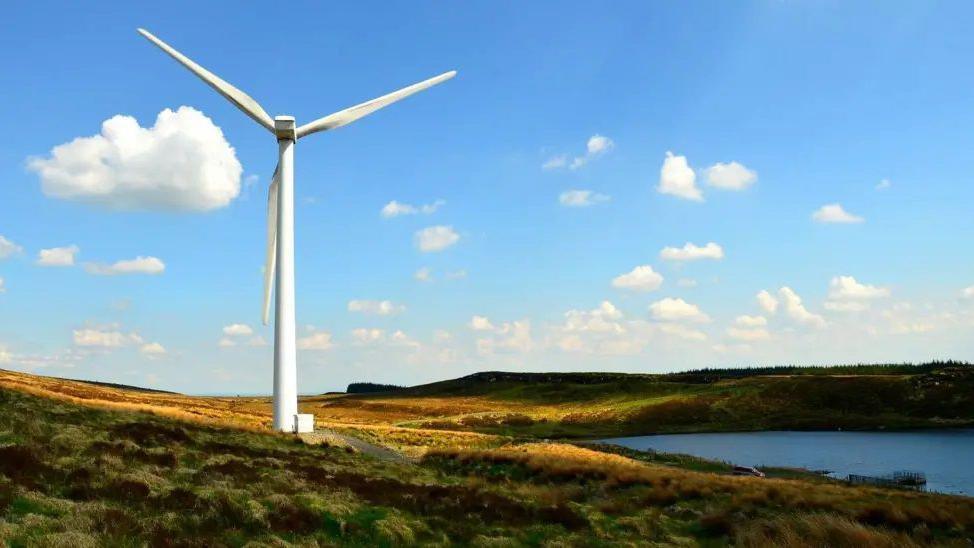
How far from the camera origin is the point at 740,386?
17312cm

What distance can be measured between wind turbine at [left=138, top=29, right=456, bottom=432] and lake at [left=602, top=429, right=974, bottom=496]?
164 feet

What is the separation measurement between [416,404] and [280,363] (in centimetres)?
14704

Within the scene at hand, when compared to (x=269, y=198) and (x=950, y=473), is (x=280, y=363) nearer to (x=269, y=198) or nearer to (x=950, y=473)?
(x=269, y=198)

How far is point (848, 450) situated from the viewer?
282ft

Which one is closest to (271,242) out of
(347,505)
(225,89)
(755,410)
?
(225,89)

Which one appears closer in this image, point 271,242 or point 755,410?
point 271,242

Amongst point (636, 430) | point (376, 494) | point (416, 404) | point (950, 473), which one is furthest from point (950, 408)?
point (376, 494)

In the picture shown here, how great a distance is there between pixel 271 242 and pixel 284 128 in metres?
9.43

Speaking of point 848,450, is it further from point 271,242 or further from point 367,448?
point 271,242

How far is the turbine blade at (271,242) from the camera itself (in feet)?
174

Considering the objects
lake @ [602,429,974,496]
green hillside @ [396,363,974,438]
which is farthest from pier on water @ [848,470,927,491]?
green hillside @ [396,363,974,438]

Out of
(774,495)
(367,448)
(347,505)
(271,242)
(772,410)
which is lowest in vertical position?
(772,410)

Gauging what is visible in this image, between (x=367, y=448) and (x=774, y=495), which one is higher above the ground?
(x=774, y=495)

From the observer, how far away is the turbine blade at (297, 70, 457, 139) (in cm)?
5456
